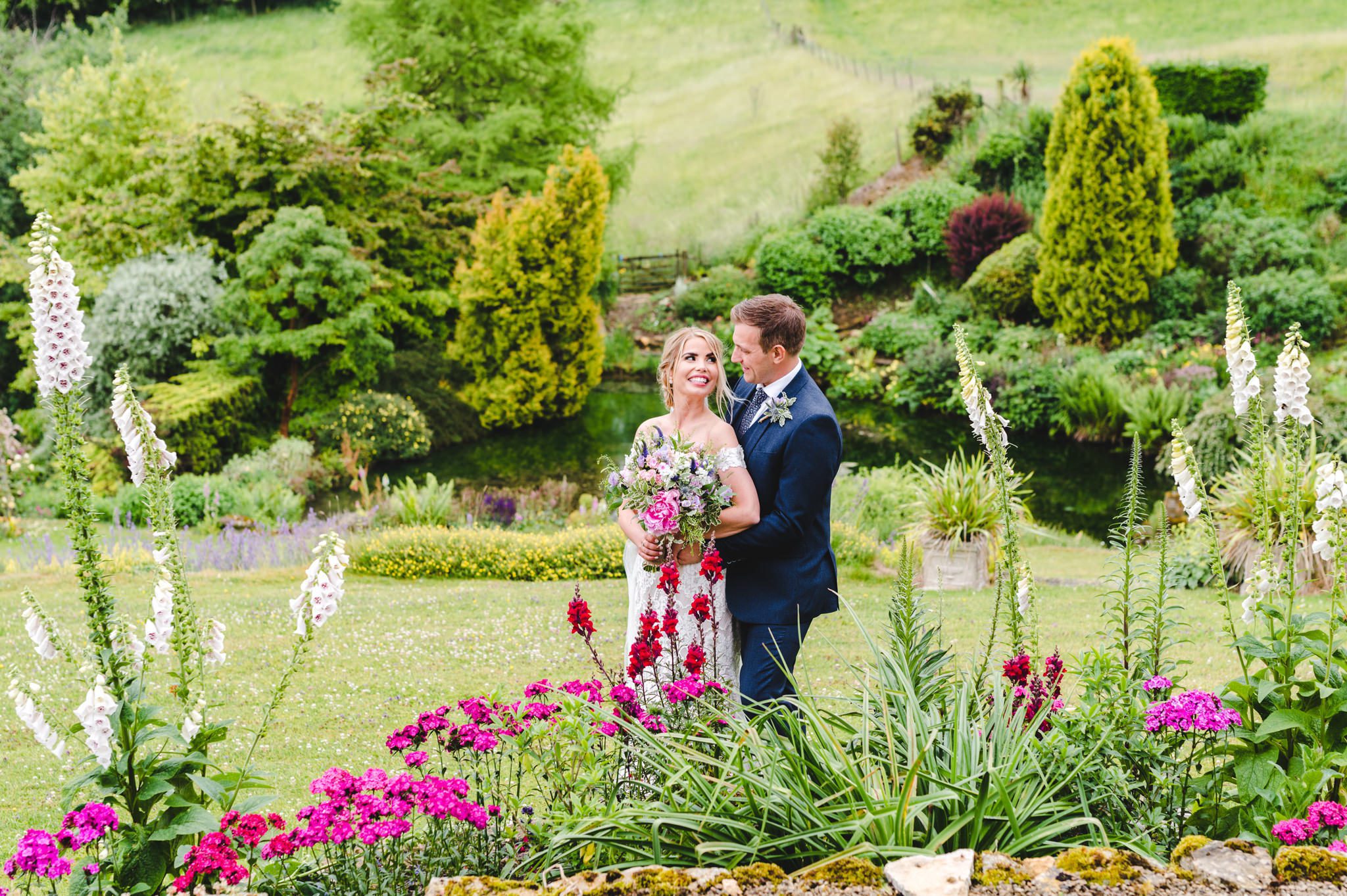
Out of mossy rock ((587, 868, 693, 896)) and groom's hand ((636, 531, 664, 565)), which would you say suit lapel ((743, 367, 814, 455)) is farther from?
mossy rock ((587, 868, 693, 896))

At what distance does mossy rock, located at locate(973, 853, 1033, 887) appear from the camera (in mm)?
2412

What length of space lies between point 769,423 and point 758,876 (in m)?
1.58

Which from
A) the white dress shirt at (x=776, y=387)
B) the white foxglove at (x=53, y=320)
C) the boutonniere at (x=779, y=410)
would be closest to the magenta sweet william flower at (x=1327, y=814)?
the boutonniere at (x=779, y=410)

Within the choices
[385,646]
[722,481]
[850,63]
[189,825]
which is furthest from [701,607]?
[850,63]

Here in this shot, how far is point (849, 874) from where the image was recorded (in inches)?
96.9

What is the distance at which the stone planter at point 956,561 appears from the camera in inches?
352

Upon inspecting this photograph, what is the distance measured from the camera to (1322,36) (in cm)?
2797

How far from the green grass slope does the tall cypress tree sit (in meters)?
7.45

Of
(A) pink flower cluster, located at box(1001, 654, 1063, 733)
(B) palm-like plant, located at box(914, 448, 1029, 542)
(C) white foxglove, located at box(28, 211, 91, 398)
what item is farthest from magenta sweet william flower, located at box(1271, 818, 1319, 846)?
(B) palm-like plant, located at box(914, 448, 1029, 542)

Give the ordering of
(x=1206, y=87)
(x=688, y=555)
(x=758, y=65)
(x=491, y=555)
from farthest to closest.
Result: 1. (x=758, y=65)
2. (x=1206, y=87)
3. (x=491, y=555)
4. (x=688, y=555)

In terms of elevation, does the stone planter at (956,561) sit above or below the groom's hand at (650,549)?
below

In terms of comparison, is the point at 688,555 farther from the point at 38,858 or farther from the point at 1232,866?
the point at 38,858

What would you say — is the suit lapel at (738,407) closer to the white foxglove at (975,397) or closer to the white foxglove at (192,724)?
the white foxglove at (975,397)

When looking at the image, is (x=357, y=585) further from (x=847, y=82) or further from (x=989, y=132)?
(x=847, y=82)
